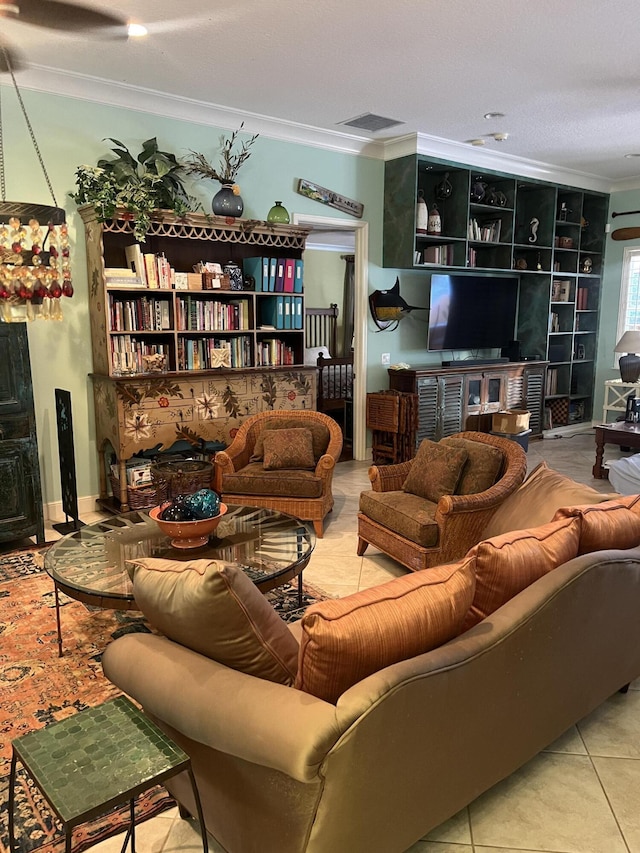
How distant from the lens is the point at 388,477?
373cm

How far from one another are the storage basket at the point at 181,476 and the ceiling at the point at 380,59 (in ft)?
8.20

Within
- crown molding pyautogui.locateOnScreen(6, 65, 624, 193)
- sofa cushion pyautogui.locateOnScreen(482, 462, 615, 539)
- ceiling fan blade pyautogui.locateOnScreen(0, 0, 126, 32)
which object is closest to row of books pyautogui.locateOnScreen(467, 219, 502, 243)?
crown molding pyautogui.locateOnScreen(6, 65, 624, 193)

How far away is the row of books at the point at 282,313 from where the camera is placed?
5.05m

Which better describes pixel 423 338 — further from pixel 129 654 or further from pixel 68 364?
pixel 129 654

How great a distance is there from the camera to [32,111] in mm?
4004

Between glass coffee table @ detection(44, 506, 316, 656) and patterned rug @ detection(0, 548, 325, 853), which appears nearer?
patterned rug @ detection(0, 548, 325, 853)

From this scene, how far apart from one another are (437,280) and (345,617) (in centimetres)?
539

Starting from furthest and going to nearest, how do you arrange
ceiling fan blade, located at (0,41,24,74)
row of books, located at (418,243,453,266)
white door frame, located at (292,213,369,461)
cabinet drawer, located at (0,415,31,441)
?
row of books, located at (418,243,453,266)
white door frame, located at (292,213,369,461)
cabinet drawer, located at (0,415,31,441)
ceiling fan blade, located at (0,41,24,74)

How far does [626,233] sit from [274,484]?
5910 mm

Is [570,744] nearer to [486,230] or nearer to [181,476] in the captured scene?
[181,476]

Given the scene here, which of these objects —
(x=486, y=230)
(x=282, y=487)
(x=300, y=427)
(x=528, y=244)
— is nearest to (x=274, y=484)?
(x=282, y=487)

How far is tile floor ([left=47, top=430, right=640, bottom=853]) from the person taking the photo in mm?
1751

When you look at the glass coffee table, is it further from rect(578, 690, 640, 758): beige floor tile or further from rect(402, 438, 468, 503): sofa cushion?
rect(578, 690, 640, 758): beige floor tile

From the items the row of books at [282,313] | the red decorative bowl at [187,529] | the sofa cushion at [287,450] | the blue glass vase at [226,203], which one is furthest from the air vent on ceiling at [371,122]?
the red decorative bowl at [187,529]
